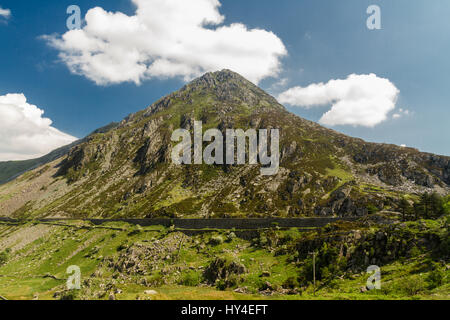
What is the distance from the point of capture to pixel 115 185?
584 ft

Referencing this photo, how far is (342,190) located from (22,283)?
132336 millimetres

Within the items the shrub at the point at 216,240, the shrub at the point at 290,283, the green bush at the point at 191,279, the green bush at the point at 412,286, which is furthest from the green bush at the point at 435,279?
the shrub at the point at 216,240

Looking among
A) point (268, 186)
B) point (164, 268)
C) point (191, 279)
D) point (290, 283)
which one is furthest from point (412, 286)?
point (268, 186)

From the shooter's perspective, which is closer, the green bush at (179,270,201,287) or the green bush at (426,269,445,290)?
the green bush at (426,269,445,290)

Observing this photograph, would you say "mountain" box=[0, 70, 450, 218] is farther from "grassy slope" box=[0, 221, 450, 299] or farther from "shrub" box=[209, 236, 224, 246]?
"shrub" box=[209, 236, 224, 246]

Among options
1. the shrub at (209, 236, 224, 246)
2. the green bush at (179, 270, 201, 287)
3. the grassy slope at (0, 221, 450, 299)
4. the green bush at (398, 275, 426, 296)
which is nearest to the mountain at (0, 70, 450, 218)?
the grassy slope at (0, 221, 450, 299)

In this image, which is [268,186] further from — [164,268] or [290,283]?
[290,283]

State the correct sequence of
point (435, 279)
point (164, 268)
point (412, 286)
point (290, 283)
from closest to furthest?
1. point (412, 286)
2. point (435, 279)
3. point (290, 283)
4. point (164, 268)

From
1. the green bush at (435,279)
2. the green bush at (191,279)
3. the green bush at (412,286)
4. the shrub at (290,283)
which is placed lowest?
the green bush at (191,279)

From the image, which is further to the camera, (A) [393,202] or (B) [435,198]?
(A) [393,202]

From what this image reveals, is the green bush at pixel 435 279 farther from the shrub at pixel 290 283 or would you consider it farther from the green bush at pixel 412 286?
the shrub at pixel 290 283

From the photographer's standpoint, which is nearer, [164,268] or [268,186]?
[164,268]
